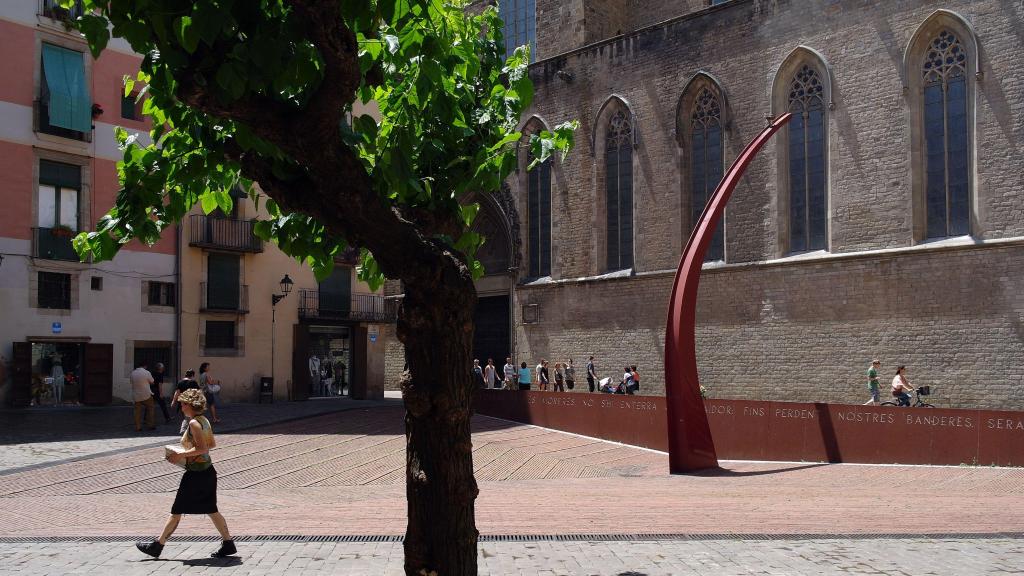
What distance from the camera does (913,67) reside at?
24.5 meters

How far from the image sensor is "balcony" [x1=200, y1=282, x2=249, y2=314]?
1105 inches

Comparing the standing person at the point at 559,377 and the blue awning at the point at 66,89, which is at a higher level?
the blue awning at the point at 66,89

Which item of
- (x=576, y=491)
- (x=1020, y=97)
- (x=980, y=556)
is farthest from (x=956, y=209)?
(x=980, y=556)

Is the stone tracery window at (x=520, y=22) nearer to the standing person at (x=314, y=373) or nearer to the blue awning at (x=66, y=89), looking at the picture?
the standing person at (x=314, y=373)

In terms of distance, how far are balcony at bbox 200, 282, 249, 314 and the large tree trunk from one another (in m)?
24.4

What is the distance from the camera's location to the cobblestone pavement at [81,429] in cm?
1462

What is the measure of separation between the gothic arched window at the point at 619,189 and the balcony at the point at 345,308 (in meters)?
7.53

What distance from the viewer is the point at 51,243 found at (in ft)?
79.2

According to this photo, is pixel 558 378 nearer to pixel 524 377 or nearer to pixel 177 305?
pixel 524 377

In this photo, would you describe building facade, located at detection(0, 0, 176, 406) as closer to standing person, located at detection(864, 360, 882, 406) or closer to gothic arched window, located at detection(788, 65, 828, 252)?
gothic arched window, located at detection(788, 65, 828, 252)

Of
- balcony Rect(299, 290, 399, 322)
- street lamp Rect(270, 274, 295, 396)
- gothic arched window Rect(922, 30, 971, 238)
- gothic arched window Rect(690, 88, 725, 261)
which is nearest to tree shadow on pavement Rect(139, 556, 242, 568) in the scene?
gothic arched window Rect(922, 30, 971, 238)

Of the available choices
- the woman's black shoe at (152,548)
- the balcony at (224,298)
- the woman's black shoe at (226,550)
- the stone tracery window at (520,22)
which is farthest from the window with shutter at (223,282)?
the woman's black shoe at (226,550)

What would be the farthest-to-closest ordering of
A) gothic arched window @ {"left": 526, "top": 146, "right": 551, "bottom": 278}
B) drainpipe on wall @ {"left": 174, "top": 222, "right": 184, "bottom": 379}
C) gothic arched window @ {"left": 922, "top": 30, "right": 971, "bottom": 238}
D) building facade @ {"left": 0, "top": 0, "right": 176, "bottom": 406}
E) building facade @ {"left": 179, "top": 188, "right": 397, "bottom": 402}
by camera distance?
gothic arched window @ {"left": 526, "top": 146, "right": 551, "bottom": 278} < building facade @ {"left": 179, "top": 188, "right": 397, "bottom": 402} < drainpipe on wall @ {"left": 174, "top": 222, "right": 184, "bottom": 379} < gothic arched window @ {"left": 922, "top": 30, "right": 971, "bottom": 238} < building facade @ {"left": 0, "top": 0, "right": 176, "bottom": 406}

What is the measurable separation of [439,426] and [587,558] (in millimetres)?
2814
